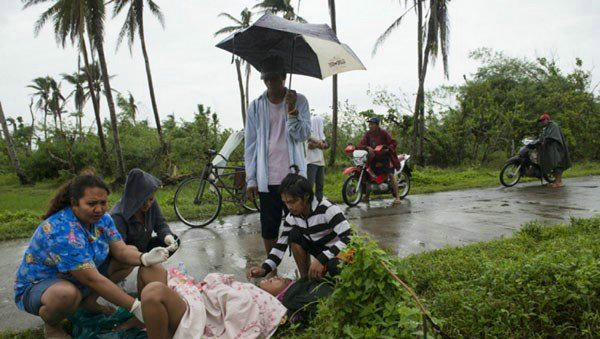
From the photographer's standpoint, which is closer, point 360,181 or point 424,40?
point 360,181

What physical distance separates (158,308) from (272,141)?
5.66 feet

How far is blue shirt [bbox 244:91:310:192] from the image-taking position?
3.55 m

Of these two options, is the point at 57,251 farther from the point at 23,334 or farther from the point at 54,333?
the point at 23,334

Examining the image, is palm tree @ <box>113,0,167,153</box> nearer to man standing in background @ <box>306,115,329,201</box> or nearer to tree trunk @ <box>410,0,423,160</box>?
tree trunk @ <box>410,0,423,160</box>

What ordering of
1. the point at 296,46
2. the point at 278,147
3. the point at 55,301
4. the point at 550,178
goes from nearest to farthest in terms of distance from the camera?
1. the point at 55,301
2. the point at 278,147
3. the point at 296,46
4. the point at 550,178

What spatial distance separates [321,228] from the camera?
128 inches

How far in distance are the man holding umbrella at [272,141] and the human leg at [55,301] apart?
1.51 m

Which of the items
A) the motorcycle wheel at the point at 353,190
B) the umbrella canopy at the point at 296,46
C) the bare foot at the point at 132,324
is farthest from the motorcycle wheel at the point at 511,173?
the bare foot at the point at 132,324

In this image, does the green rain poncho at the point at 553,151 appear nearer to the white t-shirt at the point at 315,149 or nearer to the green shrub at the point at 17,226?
the white t-shirt at the point at 315,149

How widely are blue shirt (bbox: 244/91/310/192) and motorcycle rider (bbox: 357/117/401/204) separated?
4.22 meters

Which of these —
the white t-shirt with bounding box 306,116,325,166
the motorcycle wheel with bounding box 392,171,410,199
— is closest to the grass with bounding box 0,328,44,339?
the white t-shirt with bounding box 306,116,325,166

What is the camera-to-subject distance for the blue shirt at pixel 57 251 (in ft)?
8.41

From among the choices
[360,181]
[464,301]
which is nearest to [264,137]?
[464,301]

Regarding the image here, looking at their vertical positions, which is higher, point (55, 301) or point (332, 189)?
point (55, 301)
